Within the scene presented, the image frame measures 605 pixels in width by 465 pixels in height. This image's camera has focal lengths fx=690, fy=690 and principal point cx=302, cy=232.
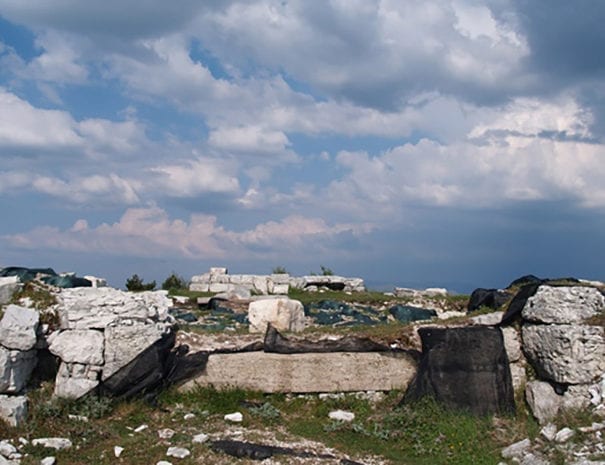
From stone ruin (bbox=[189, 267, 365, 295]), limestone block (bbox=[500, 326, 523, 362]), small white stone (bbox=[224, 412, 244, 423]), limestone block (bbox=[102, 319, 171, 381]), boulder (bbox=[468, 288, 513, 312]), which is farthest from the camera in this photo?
stone ruin (bbox=[189, 267, 365, 295])

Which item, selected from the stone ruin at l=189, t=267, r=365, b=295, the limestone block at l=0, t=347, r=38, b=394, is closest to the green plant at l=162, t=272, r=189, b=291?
the stone ruin at l=189, t=267, r=365, b=295

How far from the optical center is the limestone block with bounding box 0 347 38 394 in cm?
898

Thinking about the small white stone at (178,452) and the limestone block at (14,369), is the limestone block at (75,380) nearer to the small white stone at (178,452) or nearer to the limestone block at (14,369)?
the limestone block at (14,369)

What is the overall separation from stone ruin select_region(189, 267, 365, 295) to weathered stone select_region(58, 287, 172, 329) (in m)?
13.1

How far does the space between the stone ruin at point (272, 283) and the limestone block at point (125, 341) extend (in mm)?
13499

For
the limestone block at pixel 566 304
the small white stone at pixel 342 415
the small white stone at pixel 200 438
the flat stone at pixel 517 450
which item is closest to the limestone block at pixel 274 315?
the small white stone at pixel 342 415

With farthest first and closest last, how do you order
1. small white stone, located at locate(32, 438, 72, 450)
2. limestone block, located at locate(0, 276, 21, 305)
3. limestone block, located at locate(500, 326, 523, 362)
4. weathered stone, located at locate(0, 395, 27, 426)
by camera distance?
limestone block, located at locate(0, 276, 21, 305)
limestone block, located at locate(500, 326, 523, 362)
weathered stone, located at locate(0, 395, 27, 426)
small white stone, located at locate(32, 438, 72, 450)

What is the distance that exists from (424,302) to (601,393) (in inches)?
430

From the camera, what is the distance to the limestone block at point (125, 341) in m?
9.49

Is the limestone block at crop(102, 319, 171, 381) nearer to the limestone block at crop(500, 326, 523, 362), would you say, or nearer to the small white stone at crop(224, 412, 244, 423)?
the small white stone at crop(224, 412, 244, 423)

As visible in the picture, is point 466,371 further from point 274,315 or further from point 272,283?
point 272,283

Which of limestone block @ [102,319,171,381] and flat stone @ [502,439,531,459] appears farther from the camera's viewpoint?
limestone block @ [102,319,171,381]

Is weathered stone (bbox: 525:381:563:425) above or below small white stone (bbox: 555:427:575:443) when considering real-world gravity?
above

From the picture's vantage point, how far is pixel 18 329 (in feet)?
30.2
